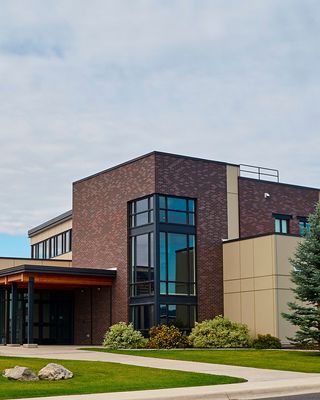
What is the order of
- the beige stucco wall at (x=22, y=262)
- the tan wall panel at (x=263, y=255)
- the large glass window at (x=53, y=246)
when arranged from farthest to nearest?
1. the large glass window at (x=53, y=246)
2. the beige stucco wall at (x=22, y=262)
3. the tan wall panel at (x=263, y=255)

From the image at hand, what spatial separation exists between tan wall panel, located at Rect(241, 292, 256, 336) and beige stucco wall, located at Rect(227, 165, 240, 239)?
3.54m

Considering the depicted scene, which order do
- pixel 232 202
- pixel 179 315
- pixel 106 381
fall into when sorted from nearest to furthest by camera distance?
pixel 106 381, pixel 179 315, pixel 232 202

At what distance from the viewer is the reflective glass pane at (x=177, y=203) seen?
3538 centimetres

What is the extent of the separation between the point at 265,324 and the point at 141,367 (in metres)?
12.7

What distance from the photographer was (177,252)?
3531 centimetres

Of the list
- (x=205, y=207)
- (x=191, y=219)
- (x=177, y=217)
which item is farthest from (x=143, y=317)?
(x=205, y=207)

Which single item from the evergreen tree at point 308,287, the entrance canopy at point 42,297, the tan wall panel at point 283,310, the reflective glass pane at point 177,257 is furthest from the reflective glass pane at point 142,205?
the evergreen tree at point 308,287

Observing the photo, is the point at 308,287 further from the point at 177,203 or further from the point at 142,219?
the point at 142,219

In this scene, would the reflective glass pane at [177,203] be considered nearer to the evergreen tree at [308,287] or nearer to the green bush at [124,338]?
the green bush at [124,338]

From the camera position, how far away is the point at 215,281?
3619 cm

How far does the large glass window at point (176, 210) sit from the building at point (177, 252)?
50mm

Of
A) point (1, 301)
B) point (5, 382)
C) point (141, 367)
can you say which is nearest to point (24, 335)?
point (1, 301)

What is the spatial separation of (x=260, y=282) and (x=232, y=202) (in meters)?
5.07

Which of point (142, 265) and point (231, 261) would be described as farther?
point (231, 261)
